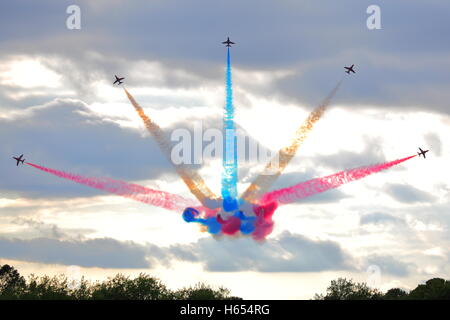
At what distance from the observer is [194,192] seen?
168 metres
